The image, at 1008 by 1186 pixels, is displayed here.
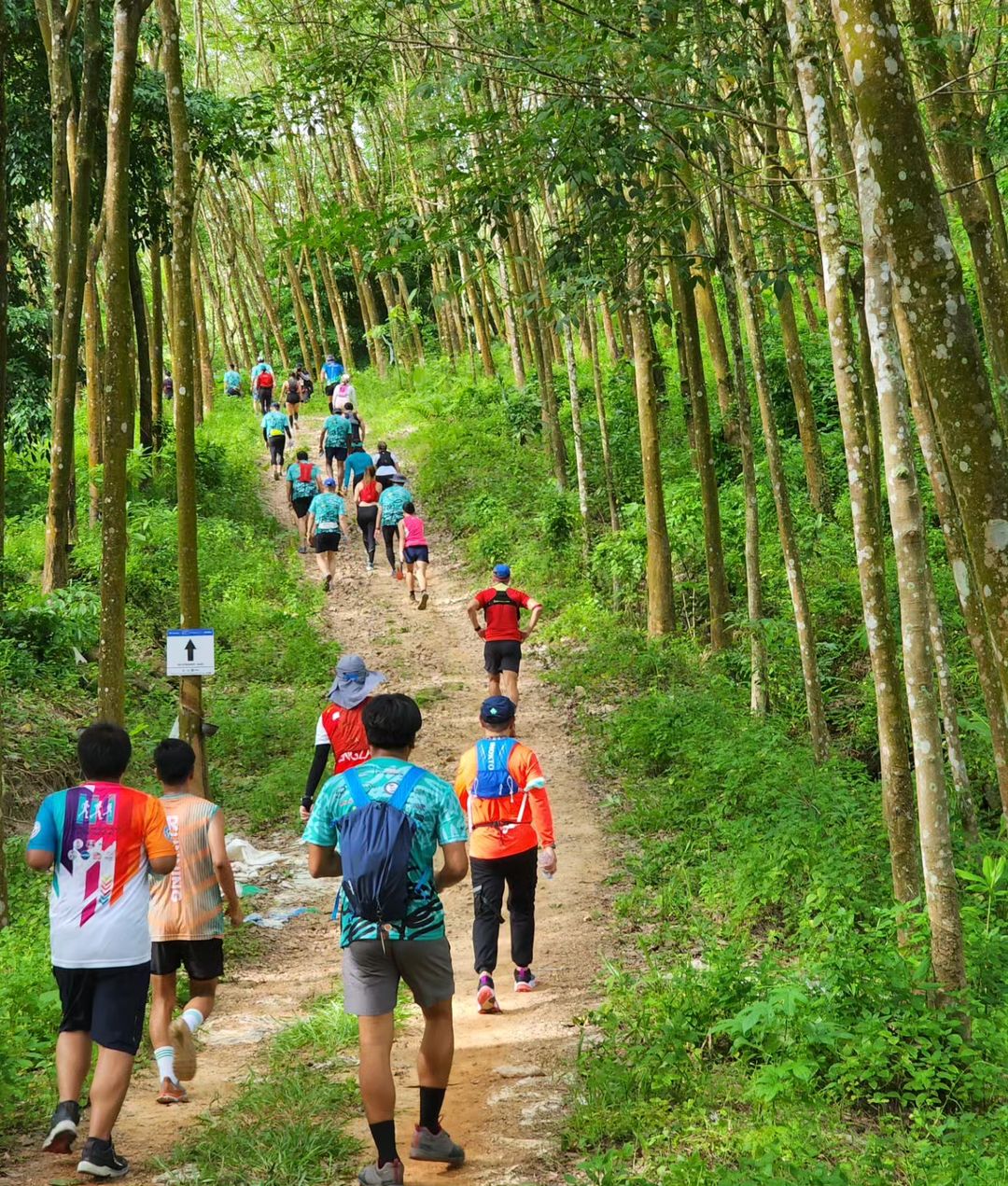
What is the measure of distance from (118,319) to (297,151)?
29.3 metres

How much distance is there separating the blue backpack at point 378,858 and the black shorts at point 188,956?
5.16 feet

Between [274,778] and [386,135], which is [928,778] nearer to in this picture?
[274,778]

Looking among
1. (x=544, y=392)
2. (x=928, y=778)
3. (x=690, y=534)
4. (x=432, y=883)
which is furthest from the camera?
(x=544, y=392)

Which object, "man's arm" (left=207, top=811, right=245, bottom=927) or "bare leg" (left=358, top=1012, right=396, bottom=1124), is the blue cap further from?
"bare leg" (left=358, top=1012, right=396, bottom=1124)

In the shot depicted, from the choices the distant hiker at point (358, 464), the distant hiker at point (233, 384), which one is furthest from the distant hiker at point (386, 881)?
the distant hiker at point (233, 384)

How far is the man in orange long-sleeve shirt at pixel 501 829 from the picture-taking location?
21.4 feet

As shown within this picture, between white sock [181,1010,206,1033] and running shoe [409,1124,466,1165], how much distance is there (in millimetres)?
1406

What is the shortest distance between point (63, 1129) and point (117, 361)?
5232 millimetres

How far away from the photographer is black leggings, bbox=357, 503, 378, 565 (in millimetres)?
18906

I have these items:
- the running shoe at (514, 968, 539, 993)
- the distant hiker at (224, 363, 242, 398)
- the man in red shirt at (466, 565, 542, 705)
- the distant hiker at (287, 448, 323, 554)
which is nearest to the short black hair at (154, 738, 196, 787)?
the running shoe at (514, 968, 539, 993)

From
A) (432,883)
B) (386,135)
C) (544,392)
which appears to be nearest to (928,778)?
(432,883)

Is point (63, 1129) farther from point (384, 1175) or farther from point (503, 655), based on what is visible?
point (503, 655)

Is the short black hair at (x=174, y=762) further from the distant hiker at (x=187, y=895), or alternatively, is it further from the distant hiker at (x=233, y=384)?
the distant hiker at (x=233, y=384)

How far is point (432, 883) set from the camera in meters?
4.31
